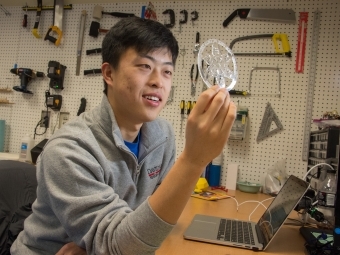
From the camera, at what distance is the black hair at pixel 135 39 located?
920 millimetres

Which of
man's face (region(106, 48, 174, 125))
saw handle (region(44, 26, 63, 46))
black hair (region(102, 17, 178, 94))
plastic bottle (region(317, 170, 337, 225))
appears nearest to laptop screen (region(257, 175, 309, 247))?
plastic bottle (region(317, 170, 337, 225))

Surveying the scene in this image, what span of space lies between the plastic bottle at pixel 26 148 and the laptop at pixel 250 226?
1562 millimetres

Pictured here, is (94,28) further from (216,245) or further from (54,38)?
(216,245)

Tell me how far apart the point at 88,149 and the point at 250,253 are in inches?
22.1

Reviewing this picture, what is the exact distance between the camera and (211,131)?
0.57 meters

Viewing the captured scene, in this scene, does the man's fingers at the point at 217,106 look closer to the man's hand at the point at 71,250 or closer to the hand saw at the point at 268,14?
the man's hand at the point at 71,250

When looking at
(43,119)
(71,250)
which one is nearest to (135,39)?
(71,250)

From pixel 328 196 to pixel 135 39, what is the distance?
2.95ft

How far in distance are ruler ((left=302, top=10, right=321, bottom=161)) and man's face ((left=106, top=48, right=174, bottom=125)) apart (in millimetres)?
1274

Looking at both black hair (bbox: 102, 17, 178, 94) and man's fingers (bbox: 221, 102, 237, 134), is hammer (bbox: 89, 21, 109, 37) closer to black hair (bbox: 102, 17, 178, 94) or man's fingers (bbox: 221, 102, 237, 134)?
black hair (bbox: 102, 17, 178, 94)

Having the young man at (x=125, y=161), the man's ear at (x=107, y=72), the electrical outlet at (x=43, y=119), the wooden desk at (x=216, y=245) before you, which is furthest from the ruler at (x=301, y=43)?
the electrical outlet at (x=43, y=119)

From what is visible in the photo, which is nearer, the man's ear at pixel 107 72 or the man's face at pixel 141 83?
the man's face at pixel 141 83

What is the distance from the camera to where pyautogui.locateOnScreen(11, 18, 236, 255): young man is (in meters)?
0.58

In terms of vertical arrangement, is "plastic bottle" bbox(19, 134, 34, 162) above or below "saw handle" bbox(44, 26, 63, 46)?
below
